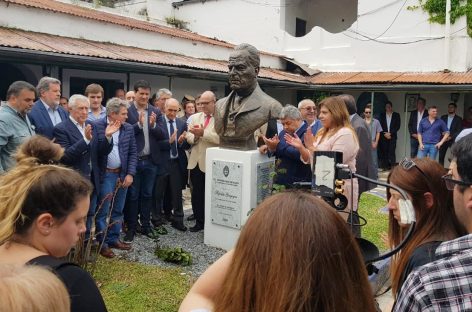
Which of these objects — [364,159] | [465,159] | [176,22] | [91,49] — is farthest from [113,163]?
[176,22]

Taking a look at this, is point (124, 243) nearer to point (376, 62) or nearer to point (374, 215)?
point (374, 215)

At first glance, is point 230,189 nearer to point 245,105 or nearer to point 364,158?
point 245,105

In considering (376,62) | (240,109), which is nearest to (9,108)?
(240,109)

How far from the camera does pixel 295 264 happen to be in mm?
1137

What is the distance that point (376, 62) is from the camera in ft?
54.0

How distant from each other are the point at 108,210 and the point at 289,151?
2137mm

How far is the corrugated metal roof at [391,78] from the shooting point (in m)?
13.9

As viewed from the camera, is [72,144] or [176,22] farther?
[176,22]

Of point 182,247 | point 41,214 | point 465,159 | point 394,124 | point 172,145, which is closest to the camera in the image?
point 465,159

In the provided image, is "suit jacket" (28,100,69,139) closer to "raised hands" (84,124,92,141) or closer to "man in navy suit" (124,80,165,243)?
"raised hands" (84,124,92,141)

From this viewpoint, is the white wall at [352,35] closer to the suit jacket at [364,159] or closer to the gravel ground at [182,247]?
the suit jacket at [364,159]

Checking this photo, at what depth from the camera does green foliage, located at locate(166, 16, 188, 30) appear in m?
20.5

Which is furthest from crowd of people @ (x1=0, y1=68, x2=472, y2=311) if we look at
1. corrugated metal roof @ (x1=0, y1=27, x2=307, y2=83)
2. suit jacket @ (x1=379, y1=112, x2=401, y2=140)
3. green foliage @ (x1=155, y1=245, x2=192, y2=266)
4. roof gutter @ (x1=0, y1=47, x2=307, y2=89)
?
suit jacket @ (x1=379, y1=112, x2=401, y2=140)

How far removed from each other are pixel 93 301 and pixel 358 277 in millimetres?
963
